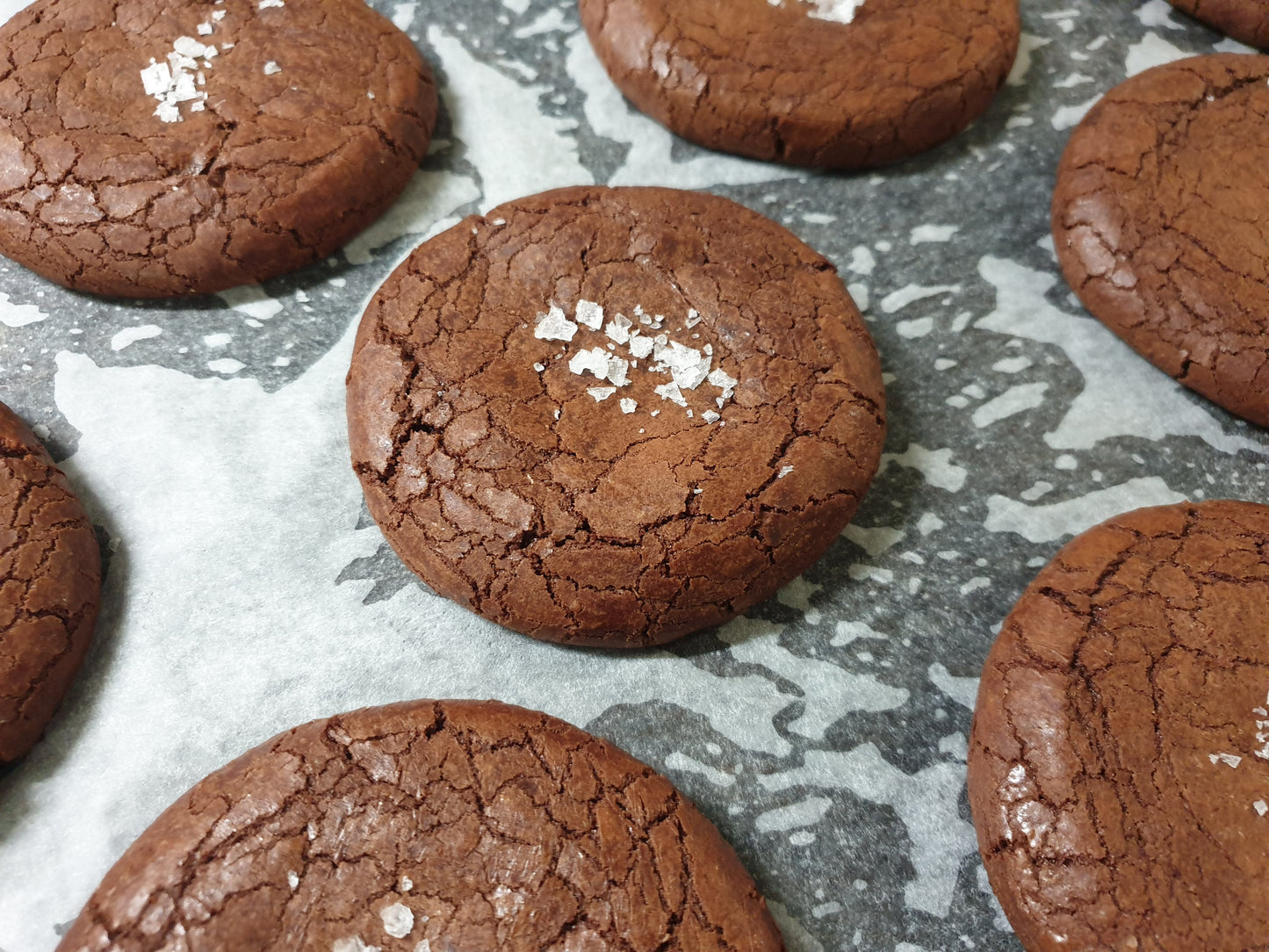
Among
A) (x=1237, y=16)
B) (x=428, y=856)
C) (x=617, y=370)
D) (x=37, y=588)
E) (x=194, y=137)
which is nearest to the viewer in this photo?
(x=428, y=856)

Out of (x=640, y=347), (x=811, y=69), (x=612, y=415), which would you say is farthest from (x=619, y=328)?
(x=811, y=69)

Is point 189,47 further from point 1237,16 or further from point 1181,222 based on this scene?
point 1237,16

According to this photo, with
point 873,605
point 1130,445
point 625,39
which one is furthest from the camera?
point 625,39

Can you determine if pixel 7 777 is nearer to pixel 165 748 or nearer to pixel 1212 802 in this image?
pixel 165 748

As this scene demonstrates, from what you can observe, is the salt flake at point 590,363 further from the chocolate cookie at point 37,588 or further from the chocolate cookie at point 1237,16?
the chocolate cookie at point 1237,16

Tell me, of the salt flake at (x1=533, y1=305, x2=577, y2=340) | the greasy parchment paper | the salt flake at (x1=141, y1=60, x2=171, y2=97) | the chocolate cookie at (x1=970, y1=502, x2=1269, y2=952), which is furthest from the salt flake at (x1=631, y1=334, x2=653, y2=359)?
the salt flake at (x1=141, y1=60, x2=171, y2=97)

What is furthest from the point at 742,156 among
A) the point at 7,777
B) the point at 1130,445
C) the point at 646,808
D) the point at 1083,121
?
the point at 7,777
